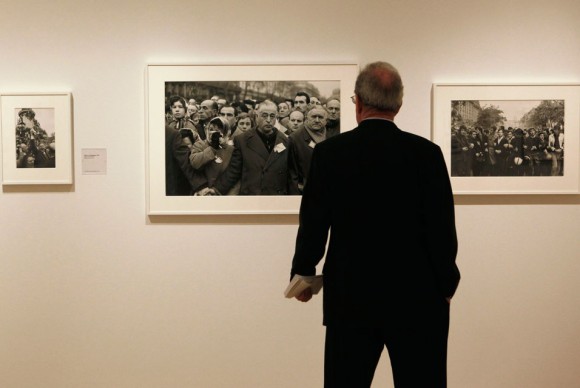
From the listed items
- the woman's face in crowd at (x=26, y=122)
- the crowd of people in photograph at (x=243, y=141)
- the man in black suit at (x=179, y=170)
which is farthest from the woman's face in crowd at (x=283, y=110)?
the woman's face in crowd at (x=26, y=122)

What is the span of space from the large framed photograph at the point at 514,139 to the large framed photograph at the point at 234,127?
26.7 inches

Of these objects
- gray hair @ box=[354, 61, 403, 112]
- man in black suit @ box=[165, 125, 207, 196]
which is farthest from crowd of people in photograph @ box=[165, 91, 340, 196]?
gray hair @ box=[354, 61, 403, 112]

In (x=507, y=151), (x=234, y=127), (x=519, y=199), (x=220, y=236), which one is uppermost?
(x=234, y=127)

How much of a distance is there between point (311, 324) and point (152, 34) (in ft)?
6.47

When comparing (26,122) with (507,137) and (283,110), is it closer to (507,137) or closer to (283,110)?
(283,110)

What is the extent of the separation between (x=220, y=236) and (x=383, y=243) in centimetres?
149

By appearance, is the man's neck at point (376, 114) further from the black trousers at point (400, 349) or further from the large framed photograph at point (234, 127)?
the large framed photograph at point (234, 127)

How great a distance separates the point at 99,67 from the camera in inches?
133

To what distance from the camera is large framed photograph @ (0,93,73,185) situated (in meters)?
3.34

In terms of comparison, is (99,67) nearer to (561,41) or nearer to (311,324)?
(311,324)

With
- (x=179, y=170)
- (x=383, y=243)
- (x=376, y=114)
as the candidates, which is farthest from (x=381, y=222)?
(x=179, y=170)

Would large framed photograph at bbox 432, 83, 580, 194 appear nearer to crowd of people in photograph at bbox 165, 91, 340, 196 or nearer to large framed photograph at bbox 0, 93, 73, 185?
crowd of people in photograph at bbox 165, 91, 340, 196

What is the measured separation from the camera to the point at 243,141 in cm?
335

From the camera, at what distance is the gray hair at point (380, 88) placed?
2.21 metres
